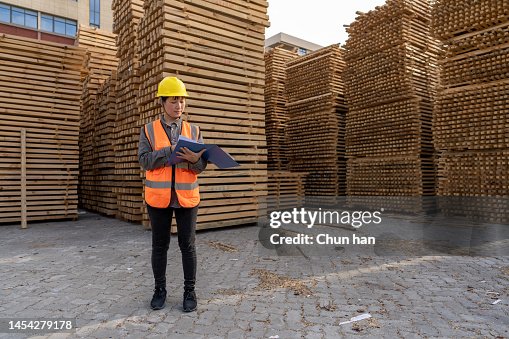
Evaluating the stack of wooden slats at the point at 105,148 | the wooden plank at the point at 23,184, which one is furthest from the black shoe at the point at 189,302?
the stack of wooden slats at the point at 105,148

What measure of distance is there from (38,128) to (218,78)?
4.71 m

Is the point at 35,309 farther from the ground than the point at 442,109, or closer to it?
closer to it

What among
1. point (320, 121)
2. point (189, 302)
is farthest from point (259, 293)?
point (320, 121)

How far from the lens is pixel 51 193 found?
931 cm

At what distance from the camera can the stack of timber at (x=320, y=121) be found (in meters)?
13.4

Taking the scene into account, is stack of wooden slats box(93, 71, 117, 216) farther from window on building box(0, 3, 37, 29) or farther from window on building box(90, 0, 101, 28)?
window on building box(90, 0, 101, 28)

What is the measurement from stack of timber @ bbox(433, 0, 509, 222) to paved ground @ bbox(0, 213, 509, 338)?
4.11m

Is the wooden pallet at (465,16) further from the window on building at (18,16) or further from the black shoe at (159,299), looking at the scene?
the window on building at (18,16)

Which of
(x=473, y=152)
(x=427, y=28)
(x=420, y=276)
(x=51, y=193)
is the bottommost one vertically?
(x=420, y=276)

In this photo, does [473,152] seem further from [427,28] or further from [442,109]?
[427,28]

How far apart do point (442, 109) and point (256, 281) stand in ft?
26.5

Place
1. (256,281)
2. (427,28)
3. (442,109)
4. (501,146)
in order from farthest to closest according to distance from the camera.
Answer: (427,28), (442,109), (501,146), (256,281)

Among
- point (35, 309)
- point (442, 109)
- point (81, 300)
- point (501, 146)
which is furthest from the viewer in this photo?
point (442, 109)

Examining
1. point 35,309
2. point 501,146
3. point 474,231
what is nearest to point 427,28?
point 501,146
